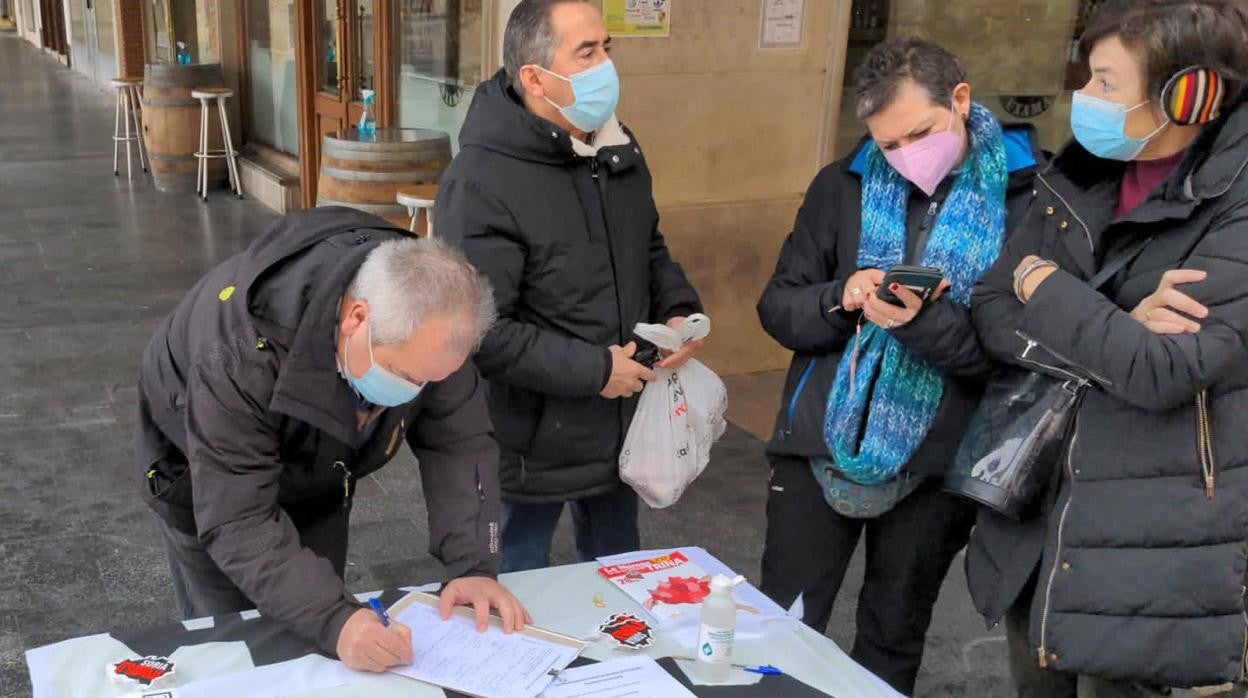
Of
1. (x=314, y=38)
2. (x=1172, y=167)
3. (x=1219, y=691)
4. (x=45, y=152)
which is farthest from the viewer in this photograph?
(x=45, y=152)

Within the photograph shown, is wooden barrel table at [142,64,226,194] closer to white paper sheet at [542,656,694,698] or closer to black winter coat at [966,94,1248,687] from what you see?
white paper sheet at [542,656,694,698]

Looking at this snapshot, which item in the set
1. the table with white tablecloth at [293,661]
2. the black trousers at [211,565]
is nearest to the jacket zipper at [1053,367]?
the table with white tablecloth at [293,661]

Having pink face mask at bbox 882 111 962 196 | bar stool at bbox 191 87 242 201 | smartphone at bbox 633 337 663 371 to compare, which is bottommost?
bar stool at bbox 191 87 242 201

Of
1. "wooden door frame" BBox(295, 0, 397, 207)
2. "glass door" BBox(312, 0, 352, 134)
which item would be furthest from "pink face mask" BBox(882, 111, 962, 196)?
"glass door" BBox(312, 0, 352, 134)

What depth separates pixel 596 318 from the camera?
2391 mm

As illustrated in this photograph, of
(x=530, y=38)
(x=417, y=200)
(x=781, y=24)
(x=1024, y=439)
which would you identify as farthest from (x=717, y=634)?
(x=781, y=24)

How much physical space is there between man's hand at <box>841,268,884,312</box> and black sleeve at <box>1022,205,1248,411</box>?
0.42 metres

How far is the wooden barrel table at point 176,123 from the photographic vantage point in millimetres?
8531

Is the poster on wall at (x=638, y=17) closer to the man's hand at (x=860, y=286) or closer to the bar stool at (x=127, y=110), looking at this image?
the man's hand at (x=860, y=286)

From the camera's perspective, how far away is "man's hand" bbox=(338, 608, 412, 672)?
1.68m

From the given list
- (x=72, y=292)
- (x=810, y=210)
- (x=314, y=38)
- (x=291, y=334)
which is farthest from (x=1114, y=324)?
(x=314, y=38)

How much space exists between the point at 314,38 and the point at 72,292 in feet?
8.51

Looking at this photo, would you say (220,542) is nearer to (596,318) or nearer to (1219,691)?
(596,318)

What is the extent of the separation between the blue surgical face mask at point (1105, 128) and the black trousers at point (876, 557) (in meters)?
0.74
